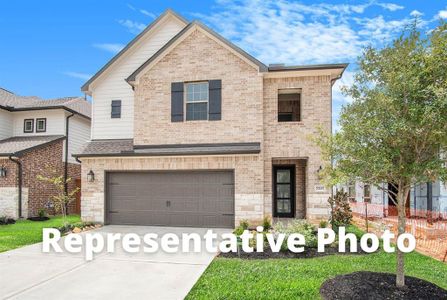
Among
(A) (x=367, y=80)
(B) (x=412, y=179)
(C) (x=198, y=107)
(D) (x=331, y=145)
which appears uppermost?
(C) (x=198, y=107)

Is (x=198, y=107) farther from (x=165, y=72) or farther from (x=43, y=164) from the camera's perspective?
(x=43, y=164)

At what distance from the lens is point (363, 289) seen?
5.16 metres

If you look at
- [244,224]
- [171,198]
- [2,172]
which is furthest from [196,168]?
[2,172]

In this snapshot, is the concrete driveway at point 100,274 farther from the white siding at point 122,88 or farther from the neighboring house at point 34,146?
the neighboring house at point 34,146

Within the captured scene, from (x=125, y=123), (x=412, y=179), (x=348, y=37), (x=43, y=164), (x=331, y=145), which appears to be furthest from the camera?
(x=43, y=164)

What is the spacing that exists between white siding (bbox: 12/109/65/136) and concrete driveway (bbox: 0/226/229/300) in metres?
11.3

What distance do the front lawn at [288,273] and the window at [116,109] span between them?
380 inches

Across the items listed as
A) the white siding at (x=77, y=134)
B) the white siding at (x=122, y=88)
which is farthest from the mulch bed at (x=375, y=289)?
the white siding at (x=77, y=134)

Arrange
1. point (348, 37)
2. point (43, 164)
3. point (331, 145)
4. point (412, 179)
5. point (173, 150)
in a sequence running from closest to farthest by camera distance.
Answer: point (412, 179) → point (331, 145) → point (348, 37) → point (173, 150) → point (43, 164)

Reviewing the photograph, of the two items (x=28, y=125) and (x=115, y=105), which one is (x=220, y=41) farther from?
(x=28, y=125)

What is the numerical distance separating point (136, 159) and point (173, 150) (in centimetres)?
167

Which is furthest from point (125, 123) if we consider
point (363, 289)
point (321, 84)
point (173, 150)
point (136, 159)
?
point (363, 289)

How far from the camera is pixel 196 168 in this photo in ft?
40.1

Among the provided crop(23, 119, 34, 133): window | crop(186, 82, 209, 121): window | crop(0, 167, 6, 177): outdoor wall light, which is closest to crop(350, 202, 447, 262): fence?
crop(186, 82, 209, 121): window
